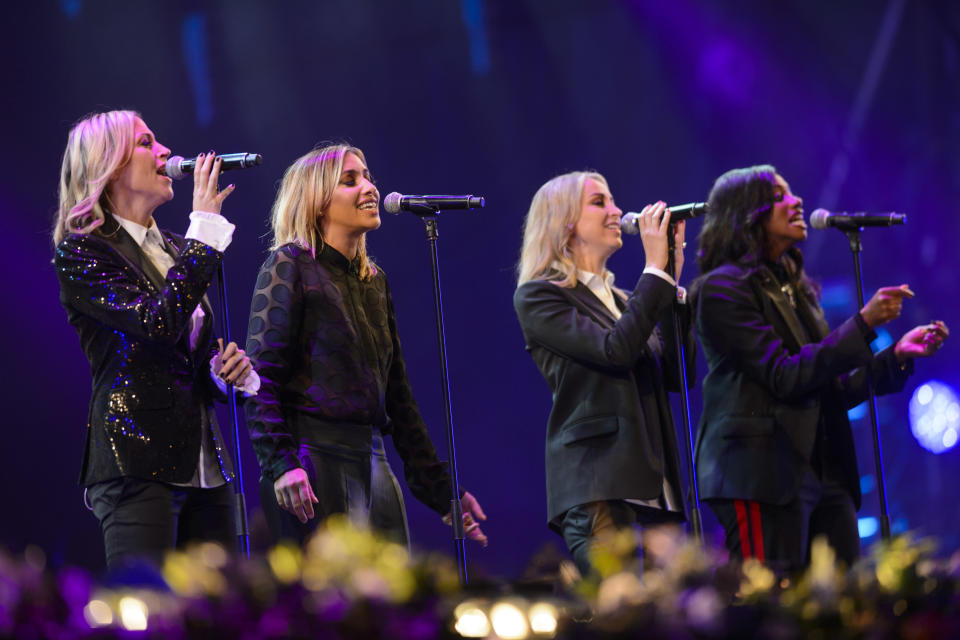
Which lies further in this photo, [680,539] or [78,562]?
[78,562]

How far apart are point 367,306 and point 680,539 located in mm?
1617

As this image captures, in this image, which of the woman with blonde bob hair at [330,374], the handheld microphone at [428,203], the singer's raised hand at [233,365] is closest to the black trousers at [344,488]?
the woman with blonde bob hair at [330,374]

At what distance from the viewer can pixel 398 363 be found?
3062 millimetres

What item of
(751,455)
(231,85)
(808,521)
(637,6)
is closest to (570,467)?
(751,455)

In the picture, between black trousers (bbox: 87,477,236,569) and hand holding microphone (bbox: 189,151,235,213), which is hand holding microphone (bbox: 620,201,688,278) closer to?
hand holding microphone (bbox: 189,151,235,213)

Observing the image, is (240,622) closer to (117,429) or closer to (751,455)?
(117,429)

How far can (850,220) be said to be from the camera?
3.46 meters

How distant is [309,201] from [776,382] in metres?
1.44

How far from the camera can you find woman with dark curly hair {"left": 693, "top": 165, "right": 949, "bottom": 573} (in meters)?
3.12

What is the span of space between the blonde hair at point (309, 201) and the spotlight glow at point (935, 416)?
364cm

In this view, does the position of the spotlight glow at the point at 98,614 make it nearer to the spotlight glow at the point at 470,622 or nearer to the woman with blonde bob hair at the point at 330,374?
the spotlight glow at the point at 470,622

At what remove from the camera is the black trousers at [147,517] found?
241 centimetres

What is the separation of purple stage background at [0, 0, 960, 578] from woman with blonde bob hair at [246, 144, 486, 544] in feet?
5.04

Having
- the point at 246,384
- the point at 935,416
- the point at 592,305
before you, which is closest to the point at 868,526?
the point at 935,416
